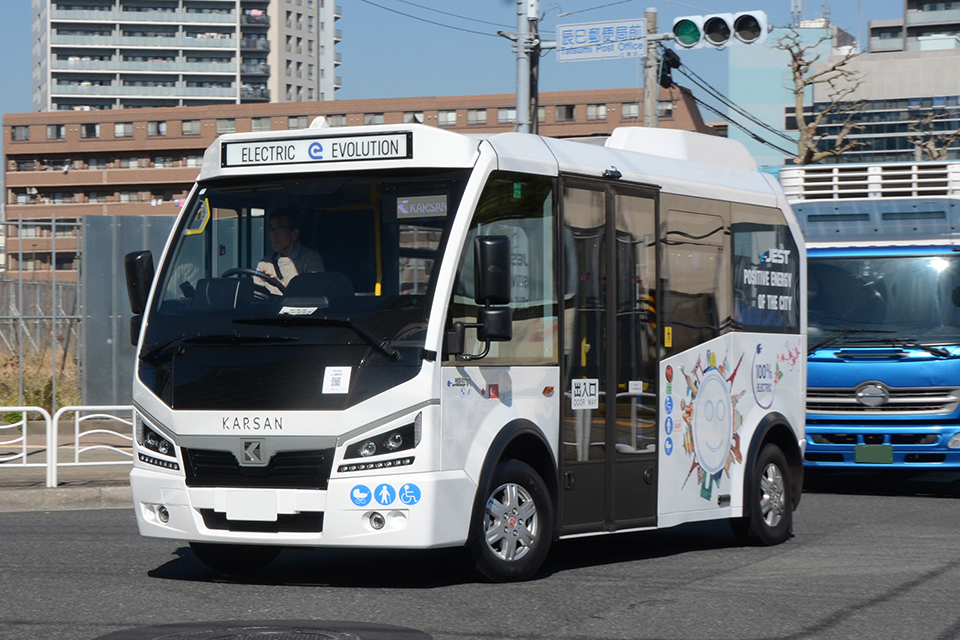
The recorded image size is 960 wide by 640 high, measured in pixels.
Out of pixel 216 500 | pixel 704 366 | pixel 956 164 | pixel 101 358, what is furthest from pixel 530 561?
pixel 101 358

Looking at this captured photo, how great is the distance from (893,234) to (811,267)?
2.94 ft

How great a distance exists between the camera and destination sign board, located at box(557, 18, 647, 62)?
803 inches

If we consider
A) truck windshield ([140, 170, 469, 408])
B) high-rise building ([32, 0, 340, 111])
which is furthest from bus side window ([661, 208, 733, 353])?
high-rise building ([32, 0, 340, 111])

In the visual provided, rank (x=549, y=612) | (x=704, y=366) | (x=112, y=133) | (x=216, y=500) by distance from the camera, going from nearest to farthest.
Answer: (x=549, y=612), (x=216, y=500), (x=704, y=366), (x=112, y=133)

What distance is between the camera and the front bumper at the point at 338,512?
739 centimetres

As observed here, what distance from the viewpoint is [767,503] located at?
34.8 ft

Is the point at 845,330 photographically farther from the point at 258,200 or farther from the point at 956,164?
the point at 258,200

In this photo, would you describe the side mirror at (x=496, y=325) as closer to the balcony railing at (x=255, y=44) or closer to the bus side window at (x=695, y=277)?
the bus side window at (x=695, y=277)

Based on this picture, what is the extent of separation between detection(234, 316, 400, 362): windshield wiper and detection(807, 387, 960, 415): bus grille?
790cm

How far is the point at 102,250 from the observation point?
18578mm

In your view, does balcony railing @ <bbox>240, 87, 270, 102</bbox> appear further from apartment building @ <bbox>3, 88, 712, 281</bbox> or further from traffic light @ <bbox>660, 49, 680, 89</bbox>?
traffic light @ <bbox>660, 49, 680, 89</bbox>

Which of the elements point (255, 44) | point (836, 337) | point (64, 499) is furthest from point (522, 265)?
point (255, 44)

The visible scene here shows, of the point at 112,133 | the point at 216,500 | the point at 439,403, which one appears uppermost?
the point at 112,133

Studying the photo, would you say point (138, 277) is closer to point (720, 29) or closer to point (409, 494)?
point (409, 494)
